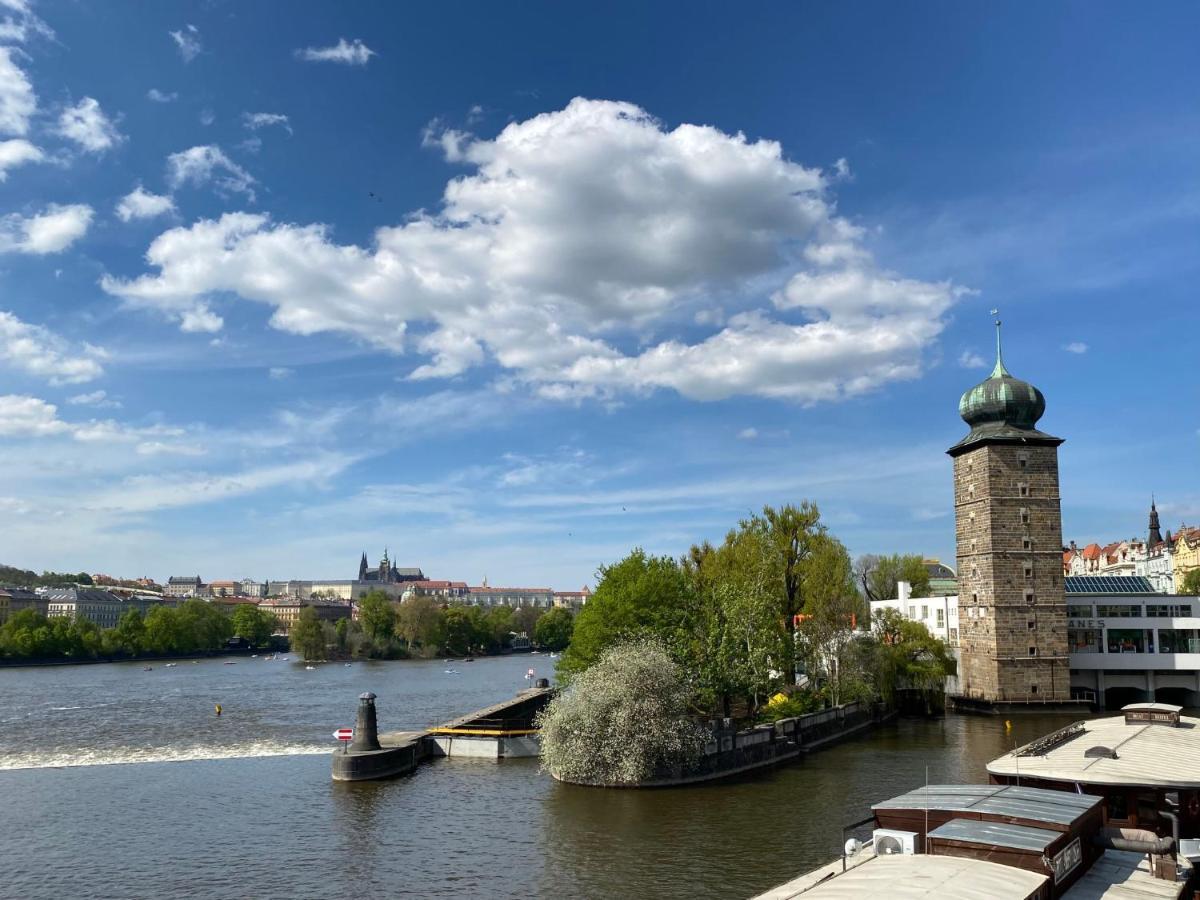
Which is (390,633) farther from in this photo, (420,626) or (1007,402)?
(1007,402)

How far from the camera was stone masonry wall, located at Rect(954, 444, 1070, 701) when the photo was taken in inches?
2938

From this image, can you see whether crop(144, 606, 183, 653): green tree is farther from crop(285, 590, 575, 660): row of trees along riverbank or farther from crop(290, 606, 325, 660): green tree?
crop(290, 606, 325, 660): green tree

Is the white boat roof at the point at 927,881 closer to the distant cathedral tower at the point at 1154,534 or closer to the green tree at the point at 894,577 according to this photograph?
the green tree at the point at 894,577

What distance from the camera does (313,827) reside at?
37562 mm

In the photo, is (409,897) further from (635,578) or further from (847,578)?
(847,578)

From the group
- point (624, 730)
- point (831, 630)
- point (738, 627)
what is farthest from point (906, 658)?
point (624, 730)

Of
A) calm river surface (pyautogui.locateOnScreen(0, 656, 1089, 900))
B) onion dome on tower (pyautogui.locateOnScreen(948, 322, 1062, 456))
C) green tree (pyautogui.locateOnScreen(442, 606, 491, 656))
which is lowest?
green tree (pyautogui.locateOnScreen(442, 606, 491, 656))

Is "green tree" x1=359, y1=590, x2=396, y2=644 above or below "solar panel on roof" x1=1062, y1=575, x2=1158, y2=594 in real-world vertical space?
below

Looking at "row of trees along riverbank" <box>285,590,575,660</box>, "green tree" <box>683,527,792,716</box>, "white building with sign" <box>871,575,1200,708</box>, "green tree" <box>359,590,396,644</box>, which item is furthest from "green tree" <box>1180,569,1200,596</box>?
"green tree" <box>359,590,396,644</box>

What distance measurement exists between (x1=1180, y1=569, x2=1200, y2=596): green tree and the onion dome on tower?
59724 mm

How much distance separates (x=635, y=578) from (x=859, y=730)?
66.0 ft

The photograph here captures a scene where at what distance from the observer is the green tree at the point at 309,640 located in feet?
536

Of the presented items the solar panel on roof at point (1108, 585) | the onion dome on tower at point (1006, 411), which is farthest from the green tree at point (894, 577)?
the onion dome on tower at point (1006, 411)

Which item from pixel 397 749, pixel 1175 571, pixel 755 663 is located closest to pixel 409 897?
pixel 397 749
